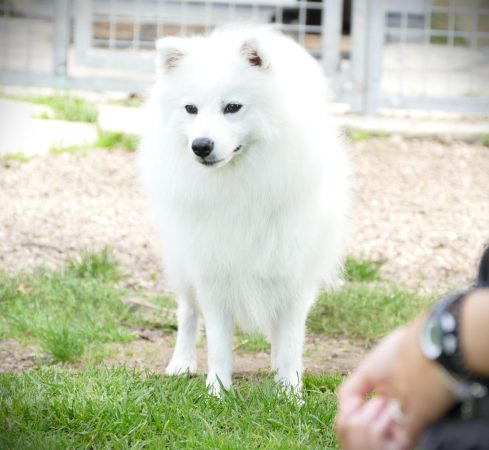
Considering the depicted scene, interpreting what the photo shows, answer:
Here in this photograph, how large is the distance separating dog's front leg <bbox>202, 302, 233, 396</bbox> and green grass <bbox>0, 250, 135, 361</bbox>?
28.5 inches

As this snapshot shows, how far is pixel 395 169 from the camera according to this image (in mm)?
7801

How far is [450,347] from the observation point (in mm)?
1117

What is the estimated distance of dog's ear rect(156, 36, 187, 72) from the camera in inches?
140

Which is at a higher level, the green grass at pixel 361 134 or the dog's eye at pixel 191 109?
the dog's eye at pixel 191 109

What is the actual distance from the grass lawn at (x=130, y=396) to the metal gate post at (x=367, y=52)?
4373 mm

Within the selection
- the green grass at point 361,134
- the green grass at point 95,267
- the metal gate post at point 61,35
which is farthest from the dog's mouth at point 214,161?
the metal gate post at point 61,35

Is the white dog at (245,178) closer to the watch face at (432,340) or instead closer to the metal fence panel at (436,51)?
the watch face at (432,340)

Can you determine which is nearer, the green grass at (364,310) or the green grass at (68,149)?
the green grass at (364,310)

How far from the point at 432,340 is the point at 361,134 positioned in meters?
7.33

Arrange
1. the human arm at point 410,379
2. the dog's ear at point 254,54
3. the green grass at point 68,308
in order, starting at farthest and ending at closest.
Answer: the green grass at point 68,308 < the dog's ear at point 254,54 < the human arm at point 410,379

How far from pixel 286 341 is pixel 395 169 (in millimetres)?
4317

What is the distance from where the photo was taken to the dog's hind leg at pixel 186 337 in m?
4.17

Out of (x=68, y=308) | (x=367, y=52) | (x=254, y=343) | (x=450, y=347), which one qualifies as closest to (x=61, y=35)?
(x=367, y=52)

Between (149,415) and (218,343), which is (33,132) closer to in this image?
(218,343)
